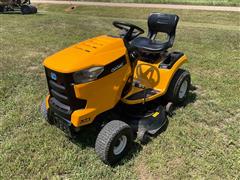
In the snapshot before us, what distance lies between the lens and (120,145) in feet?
11.1

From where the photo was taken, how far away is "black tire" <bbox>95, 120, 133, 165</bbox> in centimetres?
312

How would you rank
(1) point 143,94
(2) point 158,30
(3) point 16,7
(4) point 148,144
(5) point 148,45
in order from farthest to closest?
(3) point 16,7 → (2) point 158,30 → (5) point 148,45 → (1) point 143,94 → (4) point 148,144

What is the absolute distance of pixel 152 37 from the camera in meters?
4.80

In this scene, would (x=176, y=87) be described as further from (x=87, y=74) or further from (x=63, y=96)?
(x=63, y=96)

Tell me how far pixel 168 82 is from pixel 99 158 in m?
1.53

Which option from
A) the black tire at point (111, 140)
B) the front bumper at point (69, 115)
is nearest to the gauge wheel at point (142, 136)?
the black tire at point (111, 140)

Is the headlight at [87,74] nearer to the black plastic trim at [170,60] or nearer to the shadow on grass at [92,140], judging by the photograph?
the shadow on grass at [92,140]

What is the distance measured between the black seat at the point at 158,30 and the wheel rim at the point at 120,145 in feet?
4.34

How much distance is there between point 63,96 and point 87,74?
0.42 meters

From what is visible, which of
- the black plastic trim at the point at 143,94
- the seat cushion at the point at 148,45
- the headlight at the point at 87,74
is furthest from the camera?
the seat cushion at the point at 148,45

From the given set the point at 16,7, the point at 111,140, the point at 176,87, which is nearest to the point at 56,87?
the point at 111,140

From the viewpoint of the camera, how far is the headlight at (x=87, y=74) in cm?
298

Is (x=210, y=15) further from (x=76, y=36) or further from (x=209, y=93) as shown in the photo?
(x=209, y=93)

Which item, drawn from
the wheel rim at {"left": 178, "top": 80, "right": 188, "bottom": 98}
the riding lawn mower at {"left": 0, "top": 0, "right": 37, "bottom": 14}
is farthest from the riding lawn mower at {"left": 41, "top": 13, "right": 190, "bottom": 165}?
the riding lawn mower at {"left": 0, "top": 0, "right": 37, "bottom": 14}
